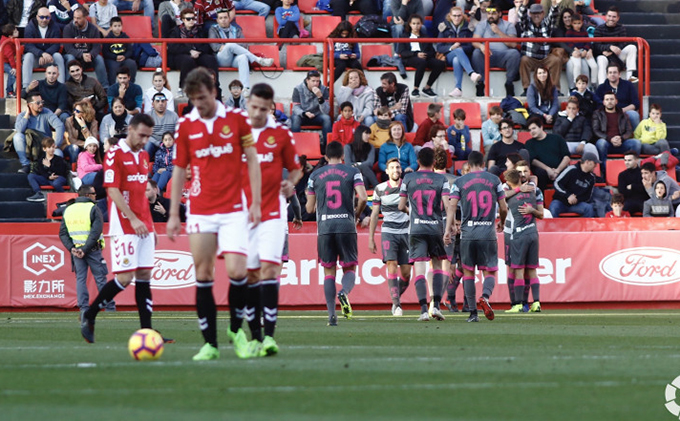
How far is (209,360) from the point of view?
8.84 metres

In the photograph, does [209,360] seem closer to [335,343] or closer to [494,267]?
[335,343]

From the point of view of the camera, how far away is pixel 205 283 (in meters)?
8.98

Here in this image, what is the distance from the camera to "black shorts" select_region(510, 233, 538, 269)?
18359 mm

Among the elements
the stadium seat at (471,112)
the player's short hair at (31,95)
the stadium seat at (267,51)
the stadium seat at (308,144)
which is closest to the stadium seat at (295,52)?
the stadium seat at (267,51)

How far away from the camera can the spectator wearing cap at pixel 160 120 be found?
22.0 m

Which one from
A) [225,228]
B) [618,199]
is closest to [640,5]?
[618,199]

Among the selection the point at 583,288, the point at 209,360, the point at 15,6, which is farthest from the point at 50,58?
the point at 209,360

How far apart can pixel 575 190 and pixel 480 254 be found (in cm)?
711

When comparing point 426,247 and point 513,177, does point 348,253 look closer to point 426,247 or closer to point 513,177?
point 426,247

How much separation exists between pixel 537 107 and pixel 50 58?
9.84 m

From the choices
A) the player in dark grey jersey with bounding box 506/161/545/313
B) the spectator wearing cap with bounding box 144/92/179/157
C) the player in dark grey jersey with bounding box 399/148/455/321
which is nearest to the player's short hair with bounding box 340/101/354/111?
the spectator wearing cap with bounding box 144/92/179/157

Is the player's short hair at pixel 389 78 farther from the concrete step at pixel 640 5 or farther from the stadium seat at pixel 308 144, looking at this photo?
the concrete step at pixel 640 5

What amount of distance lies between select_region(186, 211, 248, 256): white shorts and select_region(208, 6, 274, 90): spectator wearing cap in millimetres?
15060

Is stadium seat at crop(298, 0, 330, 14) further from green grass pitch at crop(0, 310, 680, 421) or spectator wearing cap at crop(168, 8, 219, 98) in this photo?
green grass pitch at crop(0, 310, 680, 421)
